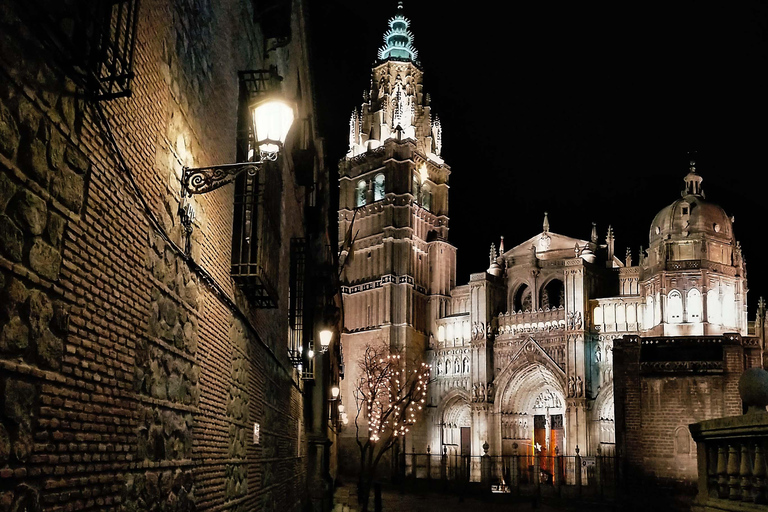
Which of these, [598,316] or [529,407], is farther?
[529,407]

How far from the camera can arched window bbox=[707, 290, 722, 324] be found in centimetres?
4963

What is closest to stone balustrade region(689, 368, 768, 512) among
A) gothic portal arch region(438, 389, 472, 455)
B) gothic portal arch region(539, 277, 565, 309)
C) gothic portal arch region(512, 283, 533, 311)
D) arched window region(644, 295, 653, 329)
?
arched window region(644, 295, 653, 329)

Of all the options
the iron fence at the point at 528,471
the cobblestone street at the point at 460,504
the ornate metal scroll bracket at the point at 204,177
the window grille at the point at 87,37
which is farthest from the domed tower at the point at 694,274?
the window grille at the point at 87,37

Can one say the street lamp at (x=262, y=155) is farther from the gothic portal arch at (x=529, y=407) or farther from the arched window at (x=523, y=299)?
the arched window at (x=523, y=299)

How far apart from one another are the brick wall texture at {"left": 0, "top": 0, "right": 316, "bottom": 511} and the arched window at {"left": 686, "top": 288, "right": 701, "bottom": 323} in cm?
4488

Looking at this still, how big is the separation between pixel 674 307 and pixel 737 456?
4495cm

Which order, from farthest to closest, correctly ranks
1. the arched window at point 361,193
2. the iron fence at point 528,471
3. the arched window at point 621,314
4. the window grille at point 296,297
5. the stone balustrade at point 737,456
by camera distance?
the arched window at point 361,193 < the arched window at point 621,314 < the iron fence at point 528,471 < the window grille at point 296,297 < the stone balustrade at point 737,456

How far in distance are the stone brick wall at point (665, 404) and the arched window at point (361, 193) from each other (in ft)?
137

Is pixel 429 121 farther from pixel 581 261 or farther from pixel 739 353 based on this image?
pixel 739 353

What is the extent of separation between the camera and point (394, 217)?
6612 centimetres

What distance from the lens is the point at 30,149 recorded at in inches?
155

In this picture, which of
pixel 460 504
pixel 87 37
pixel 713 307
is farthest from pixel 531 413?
pixel 87 37

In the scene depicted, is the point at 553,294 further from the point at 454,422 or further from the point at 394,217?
the point at 394,217

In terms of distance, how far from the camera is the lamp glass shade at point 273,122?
24.9 ft
